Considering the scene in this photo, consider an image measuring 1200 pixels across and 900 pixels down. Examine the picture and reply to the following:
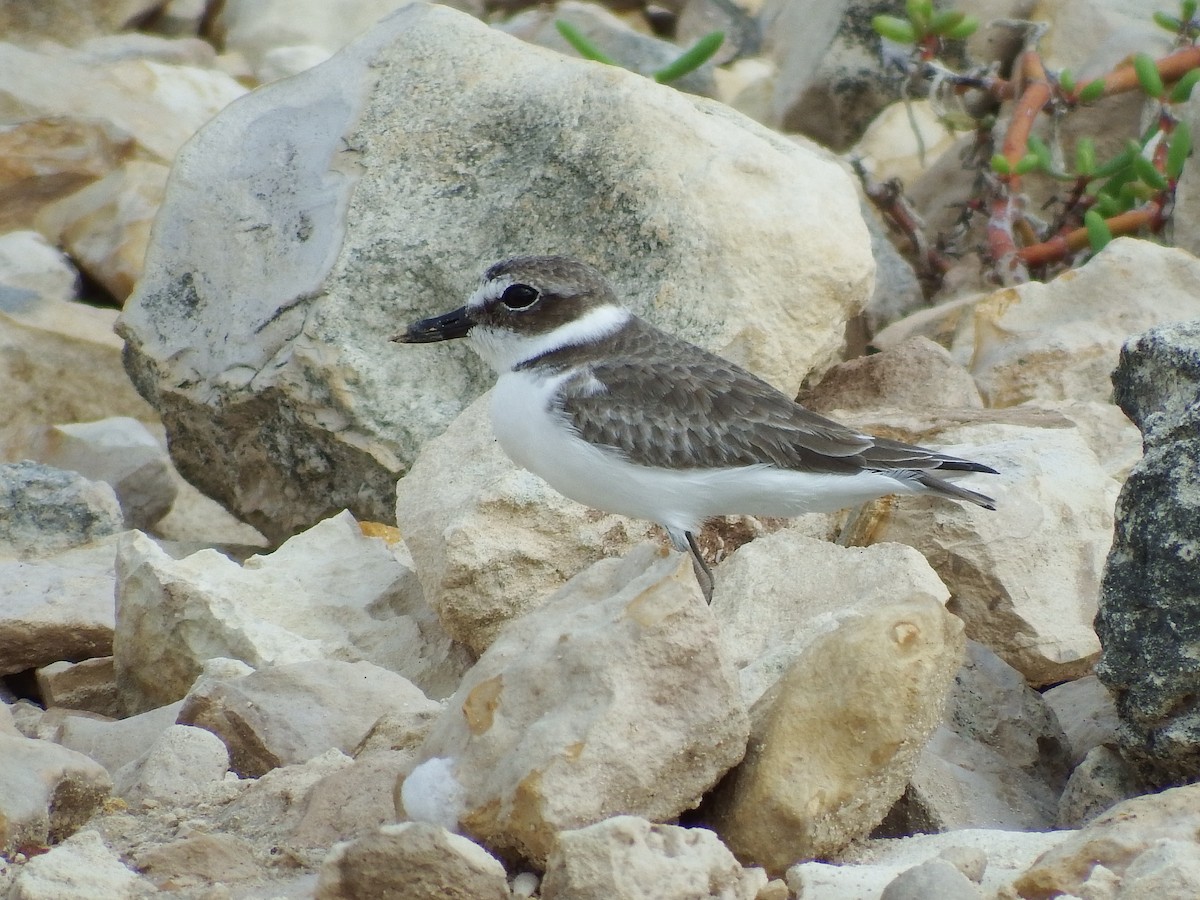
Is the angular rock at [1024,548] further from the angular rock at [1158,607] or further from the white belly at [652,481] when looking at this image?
the angular rock at [1158,607]

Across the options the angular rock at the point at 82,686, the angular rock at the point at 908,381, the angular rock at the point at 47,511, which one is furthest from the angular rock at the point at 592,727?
the angular rock at the point at 908,381

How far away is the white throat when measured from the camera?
675 cm

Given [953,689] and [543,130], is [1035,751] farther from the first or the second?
[543,130]

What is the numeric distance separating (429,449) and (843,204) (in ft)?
7.35

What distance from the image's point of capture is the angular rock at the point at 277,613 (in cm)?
614

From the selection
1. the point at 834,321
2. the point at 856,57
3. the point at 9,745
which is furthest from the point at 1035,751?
the point at 856,57

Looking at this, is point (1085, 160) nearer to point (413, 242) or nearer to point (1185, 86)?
point (1185, 86)

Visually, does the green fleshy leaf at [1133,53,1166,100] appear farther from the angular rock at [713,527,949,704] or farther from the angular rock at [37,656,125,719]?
the angular rock at [37,656,125,719]

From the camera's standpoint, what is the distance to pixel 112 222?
1109 cm

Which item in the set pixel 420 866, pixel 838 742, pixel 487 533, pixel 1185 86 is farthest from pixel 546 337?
pixel 1185 86

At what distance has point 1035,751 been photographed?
17.9 ft

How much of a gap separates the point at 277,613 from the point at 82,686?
2.68 ft

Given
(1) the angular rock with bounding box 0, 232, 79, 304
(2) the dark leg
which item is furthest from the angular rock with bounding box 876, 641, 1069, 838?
(1) the angular rock with bounding box 0, 232, 79, 304

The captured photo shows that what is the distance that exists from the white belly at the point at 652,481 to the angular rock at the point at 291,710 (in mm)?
1072
